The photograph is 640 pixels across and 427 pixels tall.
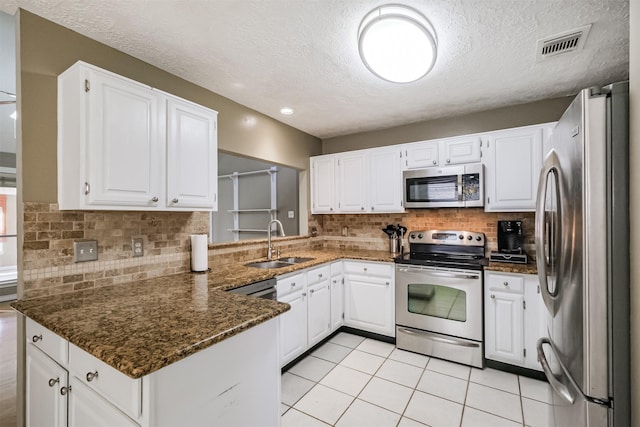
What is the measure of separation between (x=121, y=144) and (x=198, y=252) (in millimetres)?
975

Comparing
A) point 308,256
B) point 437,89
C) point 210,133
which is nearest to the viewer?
point 210,133

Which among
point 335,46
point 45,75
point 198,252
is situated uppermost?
point 335,46

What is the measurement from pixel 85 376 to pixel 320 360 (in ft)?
6.58

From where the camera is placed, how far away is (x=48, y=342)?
53.7 inches

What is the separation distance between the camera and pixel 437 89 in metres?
2.60

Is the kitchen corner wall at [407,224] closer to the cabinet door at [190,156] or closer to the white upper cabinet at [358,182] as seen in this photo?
the white upper cabinet at [358,182]

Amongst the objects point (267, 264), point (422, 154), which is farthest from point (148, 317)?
point (422, 154)

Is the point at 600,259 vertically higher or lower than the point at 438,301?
higher

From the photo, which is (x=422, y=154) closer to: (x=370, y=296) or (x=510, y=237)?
(x=510, y=237)

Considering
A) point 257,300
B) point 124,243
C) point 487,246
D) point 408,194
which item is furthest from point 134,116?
point 487,246

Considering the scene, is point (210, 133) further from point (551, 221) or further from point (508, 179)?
point (508, 179)

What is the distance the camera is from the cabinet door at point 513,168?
8.68ft

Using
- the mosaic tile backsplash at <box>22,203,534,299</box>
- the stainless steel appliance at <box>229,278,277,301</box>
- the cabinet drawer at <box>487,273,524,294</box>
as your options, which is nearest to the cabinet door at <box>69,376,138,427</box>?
the mosaic tile backsplash at <box>22,203,534,299</box>

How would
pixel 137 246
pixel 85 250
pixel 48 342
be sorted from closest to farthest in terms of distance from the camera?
pixel 48 342, pixel 85 250, pixel 137 246
